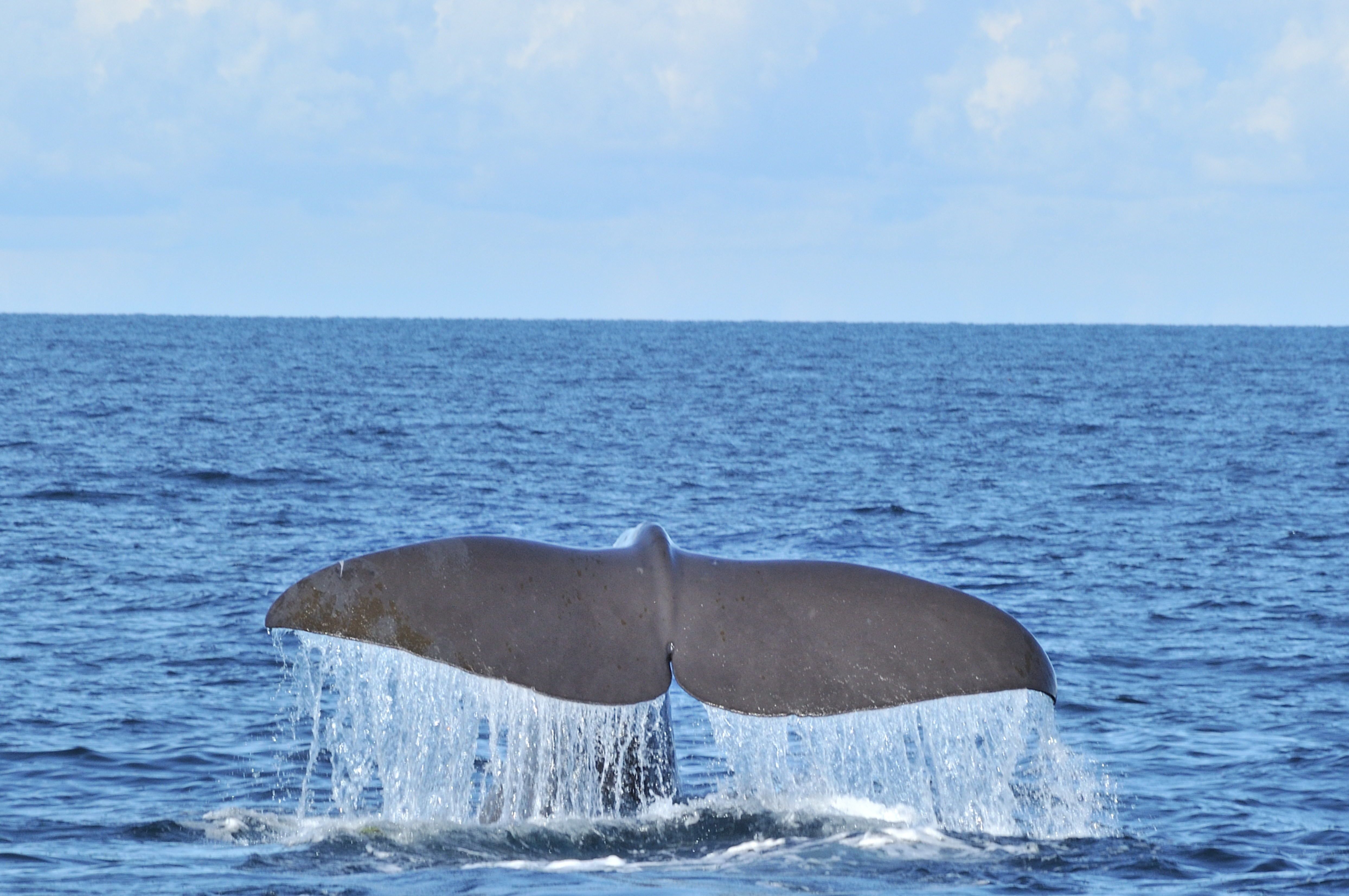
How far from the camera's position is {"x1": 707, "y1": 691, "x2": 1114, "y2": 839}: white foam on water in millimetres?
6887

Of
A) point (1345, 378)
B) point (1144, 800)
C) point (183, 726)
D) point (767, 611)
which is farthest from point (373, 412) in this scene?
point (1345, 378)

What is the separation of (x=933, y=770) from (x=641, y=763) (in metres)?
4.79

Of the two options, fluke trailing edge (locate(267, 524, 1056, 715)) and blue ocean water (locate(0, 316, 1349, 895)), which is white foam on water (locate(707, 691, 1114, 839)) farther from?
fluke trailing edge (locate(267, 524, 1056, 715))

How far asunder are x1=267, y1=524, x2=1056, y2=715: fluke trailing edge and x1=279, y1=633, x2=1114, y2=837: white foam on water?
0.14m

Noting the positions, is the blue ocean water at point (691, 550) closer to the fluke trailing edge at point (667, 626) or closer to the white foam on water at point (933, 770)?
the white foam on water at point (933, 770)

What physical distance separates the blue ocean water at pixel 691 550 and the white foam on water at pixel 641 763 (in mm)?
149

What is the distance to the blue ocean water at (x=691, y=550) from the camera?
25.9ft

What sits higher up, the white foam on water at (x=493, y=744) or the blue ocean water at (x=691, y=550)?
the white foam on water at (x=493, y=744)

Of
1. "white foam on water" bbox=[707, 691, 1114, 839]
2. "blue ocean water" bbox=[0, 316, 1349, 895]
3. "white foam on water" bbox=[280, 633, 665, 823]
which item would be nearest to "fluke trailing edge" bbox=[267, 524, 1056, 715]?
"white foam on water" bbox=[280, 633, 665, 823]

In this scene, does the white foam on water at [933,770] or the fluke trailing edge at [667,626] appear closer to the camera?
the fluke trailing edge at [667,626]

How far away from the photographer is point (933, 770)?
11031 millimetres

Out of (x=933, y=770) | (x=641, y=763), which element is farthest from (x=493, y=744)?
(x=933, y=770)

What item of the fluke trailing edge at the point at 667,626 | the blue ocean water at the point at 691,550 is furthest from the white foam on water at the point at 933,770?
the fluke trailing edge at the point at 667,626

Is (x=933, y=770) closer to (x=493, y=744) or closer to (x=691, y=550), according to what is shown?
(x=493, y=744)
